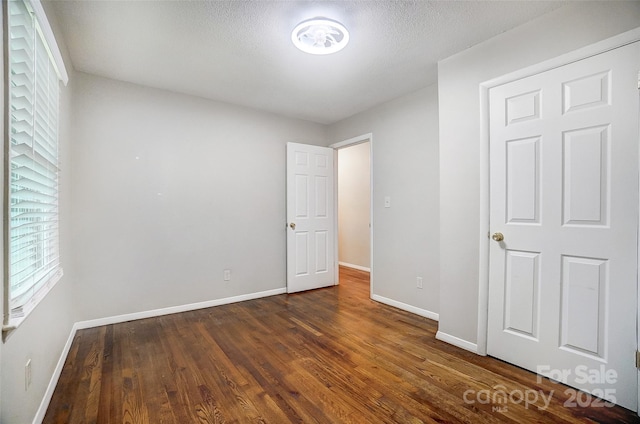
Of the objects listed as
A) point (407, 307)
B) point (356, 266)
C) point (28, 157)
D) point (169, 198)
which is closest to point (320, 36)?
point (28, 157)

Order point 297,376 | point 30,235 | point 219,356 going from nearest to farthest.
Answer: point 30,235 < point 297,376 < point 219,356

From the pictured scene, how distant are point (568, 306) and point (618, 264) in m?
0.37

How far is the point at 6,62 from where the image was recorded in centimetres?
117

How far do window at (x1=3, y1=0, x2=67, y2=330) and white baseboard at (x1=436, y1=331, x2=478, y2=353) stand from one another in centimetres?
268

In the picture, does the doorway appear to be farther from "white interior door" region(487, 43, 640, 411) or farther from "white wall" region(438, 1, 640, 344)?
"white interior door" region(487, 43, 640, 411)

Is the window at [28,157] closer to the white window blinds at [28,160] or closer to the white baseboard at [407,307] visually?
the white window blinds at [28,160]

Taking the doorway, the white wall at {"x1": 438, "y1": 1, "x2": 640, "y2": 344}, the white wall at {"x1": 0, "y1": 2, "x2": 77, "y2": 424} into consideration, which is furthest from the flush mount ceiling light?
the doorway

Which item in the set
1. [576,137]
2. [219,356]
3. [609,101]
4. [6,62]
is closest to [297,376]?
[219,356]

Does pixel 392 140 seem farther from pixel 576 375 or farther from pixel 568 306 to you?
pixel 576 375

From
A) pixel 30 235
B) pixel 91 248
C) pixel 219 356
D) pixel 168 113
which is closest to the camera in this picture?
pixel 30 235

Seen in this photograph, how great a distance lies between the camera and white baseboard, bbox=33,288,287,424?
1.65 m

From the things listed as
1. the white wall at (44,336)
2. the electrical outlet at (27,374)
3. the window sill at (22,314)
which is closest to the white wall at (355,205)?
the white wall at (44,336)

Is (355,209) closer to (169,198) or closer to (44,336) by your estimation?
(169,198)

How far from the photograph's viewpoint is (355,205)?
5738mm
